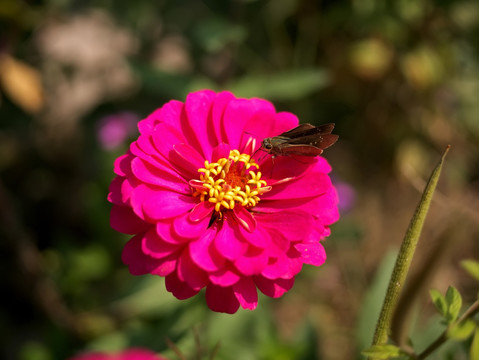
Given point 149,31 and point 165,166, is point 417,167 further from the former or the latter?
point 165,166

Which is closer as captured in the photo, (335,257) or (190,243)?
(190,243)

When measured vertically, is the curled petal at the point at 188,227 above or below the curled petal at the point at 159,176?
below

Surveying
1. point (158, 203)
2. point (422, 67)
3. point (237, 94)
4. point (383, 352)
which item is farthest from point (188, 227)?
point (422, 67)

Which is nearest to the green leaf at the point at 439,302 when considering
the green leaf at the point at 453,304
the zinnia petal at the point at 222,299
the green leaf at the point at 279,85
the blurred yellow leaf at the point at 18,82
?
the green leaf at the point at 453,304

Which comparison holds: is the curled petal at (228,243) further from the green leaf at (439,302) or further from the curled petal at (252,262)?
the green leaf at (439,302)

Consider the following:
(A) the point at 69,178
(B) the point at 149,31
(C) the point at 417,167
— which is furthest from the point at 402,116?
(A) the point at 69,178

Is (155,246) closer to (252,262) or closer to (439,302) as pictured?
(252,262)

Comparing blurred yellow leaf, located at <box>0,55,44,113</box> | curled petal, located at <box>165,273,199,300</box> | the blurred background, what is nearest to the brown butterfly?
curled petal, located at <box>165,273,199,300</box>
